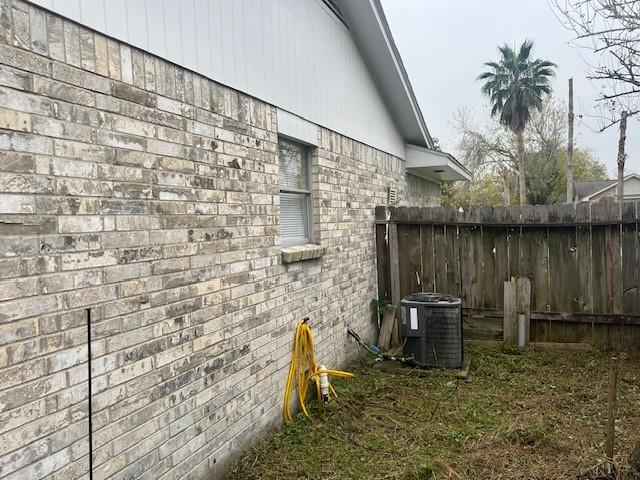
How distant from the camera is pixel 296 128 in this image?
5.21m

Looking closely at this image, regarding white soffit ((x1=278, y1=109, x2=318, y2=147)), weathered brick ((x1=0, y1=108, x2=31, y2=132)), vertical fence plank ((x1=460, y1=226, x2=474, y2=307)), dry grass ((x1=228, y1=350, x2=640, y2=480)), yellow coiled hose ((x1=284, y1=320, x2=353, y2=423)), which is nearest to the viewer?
weathered brick ((x1=0, y1=108, x2=31, y2=132))

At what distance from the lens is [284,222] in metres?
5.23

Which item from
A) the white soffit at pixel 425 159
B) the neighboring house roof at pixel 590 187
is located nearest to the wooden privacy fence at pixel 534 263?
the white soffit at pixel 425 159

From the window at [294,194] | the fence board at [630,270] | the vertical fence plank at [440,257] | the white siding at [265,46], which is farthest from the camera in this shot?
the vertical fence plank at [440,257]

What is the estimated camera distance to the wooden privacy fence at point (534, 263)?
6414mm

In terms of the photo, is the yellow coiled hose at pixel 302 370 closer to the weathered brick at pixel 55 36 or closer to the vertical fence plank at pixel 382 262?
the vertical fence plank at pixel 382 262

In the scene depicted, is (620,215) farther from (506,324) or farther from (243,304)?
(243,304)

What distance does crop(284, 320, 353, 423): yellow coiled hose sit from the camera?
15.7 ft

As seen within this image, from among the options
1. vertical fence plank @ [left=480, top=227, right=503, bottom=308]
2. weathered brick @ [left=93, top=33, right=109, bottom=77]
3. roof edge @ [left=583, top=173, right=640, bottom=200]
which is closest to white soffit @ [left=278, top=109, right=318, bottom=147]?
weathered brick @ [left=93, top=33, right=109, bottom=77]

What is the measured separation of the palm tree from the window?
2543 centimetres

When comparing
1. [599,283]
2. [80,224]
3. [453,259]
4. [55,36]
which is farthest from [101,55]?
[599,283]

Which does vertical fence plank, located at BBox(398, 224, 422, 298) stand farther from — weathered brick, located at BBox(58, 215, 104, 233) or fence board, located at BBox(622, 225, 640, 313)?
weathered brick, located at BBox(58, 215, 104, 233)

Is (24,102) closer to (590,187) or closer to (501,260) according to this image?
(501,260)

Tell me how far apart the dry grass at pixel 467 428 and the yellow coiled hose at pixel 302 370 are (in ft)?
0.58
